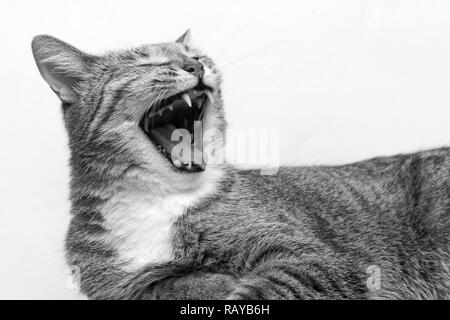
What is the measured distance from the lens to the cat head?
3.75 m

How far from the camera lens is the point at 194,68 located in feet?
12.8

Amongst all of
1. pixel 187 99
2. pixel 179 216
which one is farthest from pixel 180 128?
pixel 179 216

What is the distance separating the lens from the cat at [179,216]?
362 centimetres

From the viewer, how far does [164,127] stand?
3.88m

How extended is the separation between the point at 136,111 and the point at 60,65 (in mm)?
659

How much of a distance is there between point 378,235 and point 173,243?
159 cm

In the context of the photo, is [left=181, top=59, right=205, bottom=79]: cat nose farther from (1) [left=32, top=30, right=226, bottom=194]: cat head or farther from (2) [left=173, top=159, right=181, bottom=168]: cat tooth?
(2) [left=173, top=159, right=181, bottom=168]: cat tooth

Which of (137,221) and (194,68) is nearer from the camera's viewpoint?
(137,221)

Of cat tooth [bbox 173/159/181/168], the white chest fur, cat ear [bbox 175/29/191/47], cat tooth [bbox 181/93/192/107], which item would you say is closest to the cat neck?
the white chest fur

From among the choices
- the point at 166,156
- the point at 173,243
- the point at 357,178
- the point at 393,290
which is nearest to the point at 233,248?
the point at 173,243

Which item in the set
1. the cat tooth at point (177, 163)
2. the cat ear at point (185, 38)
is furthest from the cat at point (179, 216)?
the cat ear at point (185, 38)

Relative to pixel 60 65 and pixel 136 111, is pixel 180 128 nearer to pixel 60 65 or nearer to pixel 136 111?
pixel 136 111

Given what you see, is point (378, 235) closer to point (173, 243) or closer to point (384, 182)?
point (384, 182)

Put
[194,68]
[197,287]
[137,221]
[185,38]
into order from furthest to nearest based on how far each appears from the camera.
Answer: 1. [185,38]
2. [194,68]
3. [137,221]
4. [197,287]
